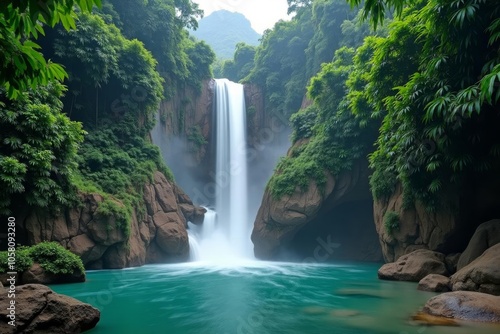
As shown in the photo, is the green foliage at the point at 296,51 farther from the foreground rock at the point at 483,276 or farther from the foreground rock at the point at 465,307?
the foreground rock at the point at 465,307

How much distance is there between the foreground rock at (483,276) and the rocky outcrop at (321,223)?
10531 millimetres

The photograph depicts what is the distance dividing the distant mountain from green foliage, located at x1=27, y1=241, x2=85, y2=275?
295ft

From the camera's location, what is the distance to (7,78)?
2.30 meters

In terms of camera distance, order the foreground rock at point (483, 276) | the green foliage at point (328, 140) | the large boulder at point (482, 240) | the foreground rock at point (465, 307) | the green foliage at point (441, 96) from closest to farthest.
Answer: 1. the foreground rock at point (465, 307)
2. the foreground rock at point (483, 276)
3. the green foliage at point (441, 96)
4. the large boulder at point (482, 240)
5. the green foliage at point (328, 140)

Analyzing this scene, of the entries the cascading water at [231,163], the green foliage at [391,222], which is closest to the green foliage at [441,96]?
the green foliage at [391,222]

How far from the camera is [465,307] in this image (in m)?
6.11

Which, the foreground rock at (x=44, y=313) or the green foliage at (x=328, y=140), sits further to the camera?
the green foliage at (x=328, y=140)

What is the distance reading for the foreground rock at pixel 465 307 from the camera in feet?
Result: 19.1

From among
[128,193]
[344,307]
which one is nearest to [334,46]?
[128,193]

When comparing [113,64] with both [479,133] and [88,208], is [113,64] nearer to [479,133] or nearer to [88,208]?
[88,208]

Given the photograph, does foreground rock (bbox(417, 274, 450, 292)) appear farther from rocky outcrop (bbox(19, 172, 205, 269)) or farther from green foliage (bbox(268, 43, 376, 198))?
rocky outcrop (bbox(19, 172, 205, 269))

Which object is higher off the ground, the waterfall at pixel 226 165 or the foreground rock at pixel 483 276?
the waterfall at pixel 226 165

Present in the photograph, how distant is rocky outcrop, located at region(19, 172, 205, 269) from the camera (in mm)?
12680

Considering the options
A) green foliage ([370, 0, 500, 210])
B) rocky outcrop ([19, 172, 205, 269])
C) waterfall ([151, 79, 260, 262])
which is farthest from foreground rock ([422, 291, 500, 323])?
waterfall ([151, 79, 260, 262])
